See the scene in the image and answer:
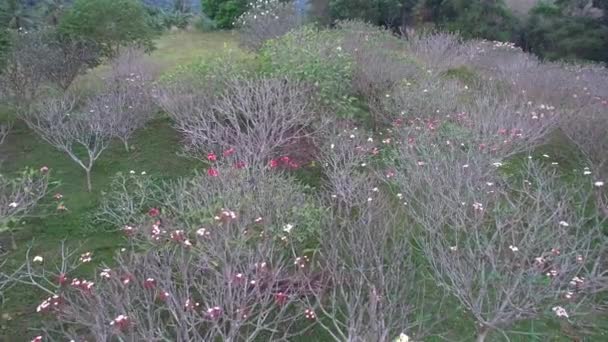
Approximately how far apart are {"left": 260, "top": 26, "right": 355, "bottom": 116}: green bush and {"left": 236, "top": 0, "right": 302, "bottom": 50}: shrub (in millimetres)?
4708

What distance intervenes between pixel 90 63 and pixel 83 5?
139cm

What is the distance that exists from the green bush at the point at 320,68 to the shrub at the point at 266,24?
4.71 meters

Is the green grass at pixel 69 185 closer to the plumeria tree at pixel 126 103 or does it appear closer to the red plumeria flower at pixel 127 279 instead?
the plumeria tree at pixel 126 103

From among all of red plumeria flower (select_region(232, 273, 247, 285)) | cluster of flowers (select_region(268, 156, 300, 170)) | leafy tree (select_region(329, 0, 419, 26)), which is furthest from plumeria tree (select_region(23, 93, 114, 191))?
leafy tree (select_region(329, 0, 419, 26))

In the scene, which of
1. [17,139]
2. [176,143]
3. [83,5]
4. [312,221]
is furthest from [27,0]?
[312,221]

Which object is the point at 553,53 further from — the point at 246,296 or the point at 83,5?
the point at 246,296

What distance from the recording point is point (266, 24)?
529 inches

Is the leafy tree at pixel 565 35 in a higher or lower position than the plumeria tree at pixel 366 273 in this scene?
lower

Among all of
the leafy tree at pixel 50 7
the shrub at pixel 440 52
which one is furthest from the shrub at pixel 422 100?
the leafy tree at pixel 50 7

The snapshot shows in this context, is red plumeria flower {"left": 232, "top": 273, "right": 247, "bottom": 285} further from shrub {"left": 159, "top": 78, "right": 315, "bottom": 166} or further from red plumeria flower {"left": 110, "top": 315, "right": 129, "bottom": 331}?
shrub {"left": 159, "top": 78, "right": 315, "bottom": 166}

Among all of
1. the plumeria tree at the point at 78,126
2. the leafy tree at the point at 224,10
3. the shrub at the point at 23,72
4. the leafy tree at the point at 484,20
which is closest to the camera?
the plumeria tree at the point at 78,126

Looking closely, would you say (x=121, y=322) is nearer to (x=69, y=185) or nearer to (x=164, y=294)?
(x=164, y=294)

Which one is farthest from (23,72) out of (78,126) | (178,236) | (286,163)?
(178,236)

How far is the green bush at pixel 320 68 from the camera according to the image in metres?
7.68
